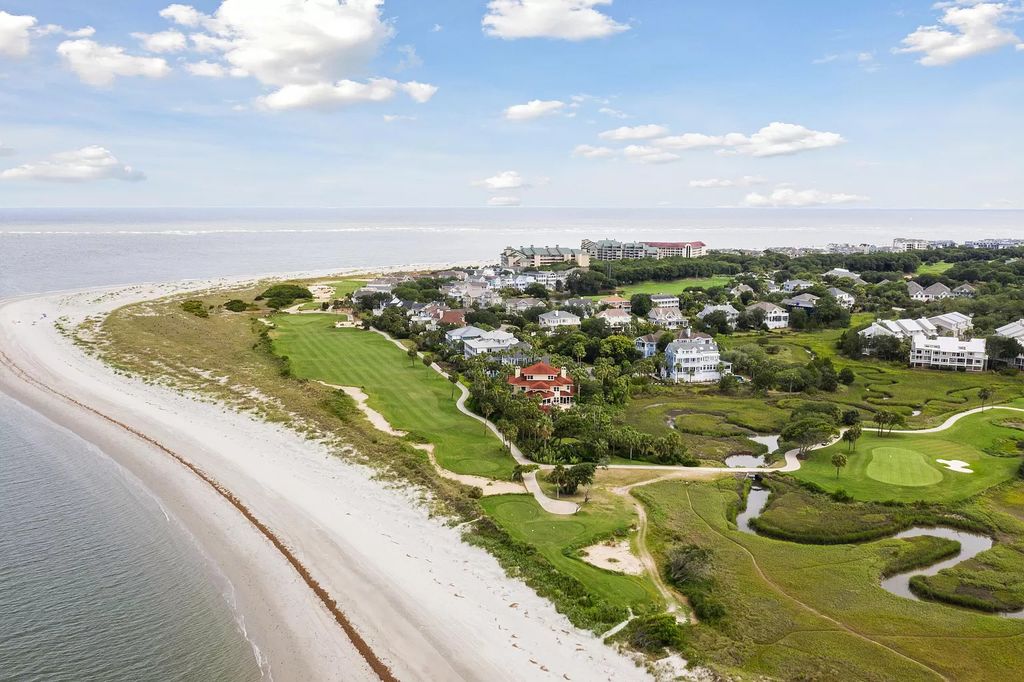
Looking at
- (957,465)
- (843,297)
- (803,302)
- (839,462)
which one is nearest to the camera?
(839,462)

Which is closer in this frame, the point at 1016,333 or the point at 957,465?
the point at 957,465

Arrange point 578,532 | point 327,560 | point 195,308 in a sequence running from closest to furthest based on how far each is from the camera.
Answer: point 327,560, point 578,532, point 195,308

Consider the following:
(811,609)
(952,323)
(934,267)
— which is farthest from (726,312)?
(934,267)

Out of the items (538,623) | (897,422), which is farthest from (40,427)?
(897,422)

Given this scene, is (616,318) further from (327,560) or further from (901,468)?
(327,560)

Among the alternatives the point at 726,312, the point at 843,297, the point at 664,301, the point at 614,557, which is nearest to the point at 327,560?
the point at 614,557

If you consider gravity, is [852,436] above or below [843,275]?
below

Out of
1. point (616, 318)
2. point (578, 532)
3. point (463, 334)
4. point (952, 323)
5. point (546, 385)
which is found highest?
point (952, 323)
